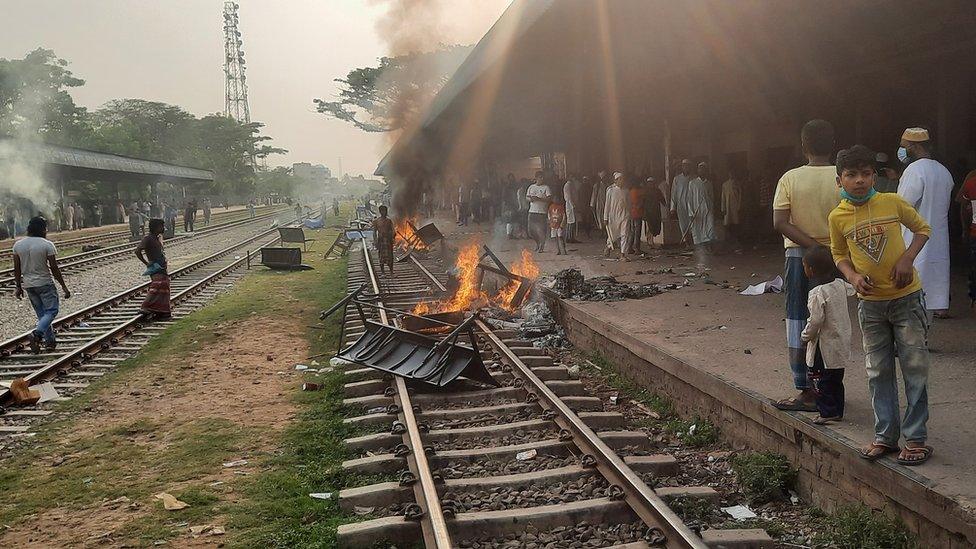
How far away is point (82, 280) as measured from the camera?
1844 cm

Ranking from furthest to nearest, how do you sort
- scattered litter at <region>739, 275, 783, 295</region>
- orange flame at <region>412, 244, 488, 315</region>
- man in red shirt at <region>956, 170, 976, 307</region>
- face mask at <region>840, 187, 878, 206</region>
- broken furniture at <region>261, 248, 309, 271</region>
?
broken furniture at <region>261, 248, 309, 271</region> → orange flame at <region>412, 244, 488, 315</region> → scattered litter at <region>739, 275, 783, 295</region> → man in red shirt at <region>956, 170, 976, 307</region> → face mask at <region>840, 187, 878, 206</region>

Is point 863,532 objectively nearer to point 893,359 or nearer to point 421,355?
point 893,359

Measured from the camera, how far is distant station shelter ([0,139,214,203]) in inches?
1229

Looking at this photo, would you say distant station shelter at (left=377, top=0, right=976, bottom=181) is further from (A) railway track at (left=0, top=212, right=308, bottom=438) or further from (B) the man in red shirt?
(A) railway track at (left=0, top=212, right=308, bottom=438)

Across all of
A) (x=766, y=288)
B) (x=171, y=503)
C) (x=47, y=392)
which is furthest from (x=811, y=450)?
(x=47, y=392)

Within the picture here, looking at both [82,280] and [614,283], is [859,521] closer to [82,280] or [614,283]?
[614,283]

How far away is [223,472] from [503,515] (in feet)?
8.16

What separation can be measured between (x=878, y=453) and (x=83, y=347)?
30.7 feet

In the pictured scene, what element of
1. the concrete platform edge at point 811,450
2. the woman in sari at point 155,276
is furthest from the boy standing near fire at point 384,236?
the concrete platform edge at point 811,450

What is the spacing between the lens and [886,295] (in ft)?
13.4

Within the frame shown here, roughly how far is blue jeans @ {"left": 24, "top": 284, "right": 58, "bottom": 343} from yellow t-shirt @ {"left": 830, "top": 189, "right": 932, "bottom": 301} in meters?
9.67

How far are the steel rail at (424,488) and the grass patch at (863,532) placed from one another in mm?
2131

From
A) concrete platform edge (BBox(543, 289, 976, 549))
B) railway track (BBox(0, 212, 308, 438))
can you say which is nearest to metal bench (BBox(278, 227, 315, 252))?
railway track (BBox(0, 212, 308, 438))

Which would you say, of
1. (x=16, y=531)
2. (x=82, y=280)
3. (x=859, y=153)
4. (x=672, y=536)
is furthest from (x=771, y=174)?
(x=82, y=280)
